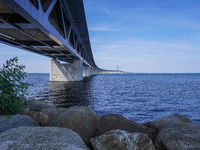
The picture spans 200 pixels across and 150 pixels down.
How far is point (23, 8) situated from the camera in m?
11.3

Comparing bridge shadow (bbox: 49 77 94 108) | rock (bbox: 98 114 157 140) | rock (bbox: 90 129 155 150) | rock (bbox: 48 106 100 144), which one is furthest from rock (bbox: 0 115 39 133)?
bridge shadow (bbox: 49 77 94 108)

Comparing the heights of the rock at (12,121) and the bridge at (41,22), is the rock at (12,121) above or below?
below

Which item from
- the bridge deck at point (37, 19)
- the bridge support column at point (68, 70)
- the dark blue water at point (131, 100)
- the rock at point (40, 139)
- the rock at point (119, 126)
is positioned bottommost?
the dark blue water at point (131, 100)

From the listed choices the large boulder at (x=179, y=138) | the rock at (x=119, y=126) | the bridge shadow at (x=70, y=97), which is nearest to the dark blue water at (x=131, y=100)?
the bridge shadow at (x=70, y=97)

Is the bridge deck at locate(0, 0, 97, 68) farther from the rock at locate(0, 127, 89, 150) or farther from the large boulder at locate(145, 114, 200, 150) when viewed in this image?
the large boulder at locate(145, 114, 200, 150)

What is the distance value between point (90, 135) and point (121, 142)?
171 cm

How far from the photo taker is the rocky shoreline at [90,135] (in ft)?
11.4

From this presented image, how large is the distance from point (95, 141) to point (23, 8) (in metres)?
10.9

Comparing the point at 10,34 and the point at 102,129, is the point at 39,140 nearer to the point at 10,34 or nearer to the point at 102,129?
the point at 102,129

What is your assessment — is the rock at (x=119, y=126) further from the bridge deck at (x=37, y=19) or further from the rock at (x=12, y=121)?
the bridge deck at (x=37, y=19)

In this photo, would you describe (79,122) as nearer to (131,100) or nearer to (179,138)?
(179,138)

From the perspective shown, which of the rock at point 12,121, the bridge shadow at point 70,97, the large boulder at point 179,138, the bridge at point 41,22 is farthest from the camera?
the bridge shadow at point 70,97

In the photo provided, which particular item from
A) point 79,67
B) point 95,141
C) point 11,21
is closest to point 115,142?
point 95,141

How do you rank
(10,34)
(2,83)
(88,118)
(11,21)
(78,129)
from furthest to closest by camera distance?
(10,34), (11,21), (2,83), (88,118), (78,129)
